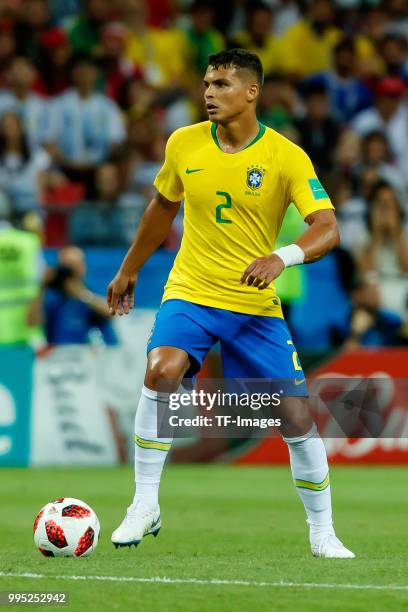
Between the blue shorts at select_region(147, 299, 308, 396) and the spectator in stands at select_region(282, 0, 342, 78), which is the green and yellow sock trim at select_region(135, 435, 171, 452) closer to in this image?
the blue shorts at select_region(147, 299, 308, 396)

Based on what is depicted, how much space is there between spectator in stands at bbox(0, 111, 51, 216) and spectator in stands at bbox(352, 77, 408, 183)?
4.32 meters

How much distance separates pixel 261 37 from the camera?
17969 millimetres

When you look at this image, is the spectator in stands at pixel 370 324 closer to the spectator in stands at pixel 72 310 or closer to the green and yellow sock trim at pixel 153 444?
the spectator in stands at pixel 72 310

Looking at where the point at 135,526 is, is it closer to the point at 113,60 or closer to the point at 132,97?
the point at 132,97

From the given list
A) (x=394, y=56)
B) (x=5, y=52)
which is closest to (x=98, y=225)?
(x=5, y=52)

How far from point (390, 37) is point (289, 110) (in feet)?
7.46

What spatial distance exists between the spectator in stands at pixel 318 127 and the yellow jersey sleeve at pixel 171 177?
29.7 feet

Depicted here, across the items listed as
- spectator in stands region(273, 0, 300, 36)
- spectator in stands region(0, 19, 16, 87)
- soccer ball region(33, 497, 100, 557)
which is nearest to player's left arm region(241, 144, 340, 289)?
soccer ball region(33, 497, 100, 557)

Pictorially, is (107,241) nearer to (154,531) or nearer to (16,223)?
(16,223)

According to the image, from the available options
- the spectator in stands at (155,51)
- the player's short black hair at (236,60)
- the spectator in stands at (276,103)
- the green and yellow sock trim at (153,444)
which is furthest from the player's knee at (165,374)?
the spectator in stands at (155,51)

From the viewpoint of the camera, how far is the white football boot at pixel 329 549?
7.05 meters

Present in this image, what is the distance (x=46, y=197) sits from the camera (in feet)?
48.9

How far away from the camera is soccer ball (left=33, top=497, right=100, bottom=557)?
6.90m

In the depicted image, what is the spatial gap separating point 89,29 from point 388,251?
5042 mm
